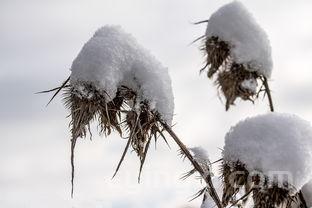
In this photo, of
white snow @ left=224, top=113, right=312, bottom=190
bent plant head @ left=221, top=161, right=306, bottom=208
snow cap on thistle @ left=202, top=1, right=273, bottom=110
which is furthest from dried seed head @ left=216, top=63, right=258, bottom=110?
bent plant head @ left=221, top=161, right=306, bottom=208

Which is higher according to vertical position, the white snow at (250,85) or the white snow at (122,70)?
the white snow at (122,70)

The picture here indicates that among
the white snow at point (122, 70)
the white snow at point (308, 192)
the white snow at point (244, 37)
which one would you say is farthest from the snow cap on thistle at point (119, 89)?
the white snow at point (308, 192)

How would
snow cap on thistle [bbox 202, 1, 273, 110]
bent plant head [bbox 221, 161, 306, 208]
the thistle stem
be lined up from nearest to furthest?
bent plant head [bbox 221, 161, 306, 208]
snow cap on thistle [bbox 202, 1, 273, 110]
the thistle stem

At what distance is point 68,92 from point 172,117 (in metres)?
0.47

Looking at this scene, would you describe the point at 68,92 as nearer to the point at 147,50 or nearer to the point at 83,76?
the point at 83,76

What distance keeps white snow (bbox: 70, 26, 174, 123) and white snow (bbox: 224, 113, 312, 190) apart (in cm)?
35

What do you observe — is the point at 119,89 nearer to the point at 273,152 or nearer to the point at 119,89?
the point at 119,89

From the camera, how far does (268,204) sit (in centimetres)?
260

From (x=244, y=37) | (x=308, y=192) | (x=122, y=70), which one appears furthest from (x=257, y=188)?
(x=122, y=70)

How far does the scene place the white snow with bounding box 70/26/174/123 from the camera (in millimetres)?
2785

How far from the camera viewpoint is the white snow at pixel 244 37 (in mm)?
2709

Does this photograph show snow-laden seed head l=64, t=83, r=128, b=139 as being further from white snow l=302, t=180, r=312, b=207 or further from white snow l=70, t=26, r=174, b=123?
white snow l=302, t=180, r=312, b=207

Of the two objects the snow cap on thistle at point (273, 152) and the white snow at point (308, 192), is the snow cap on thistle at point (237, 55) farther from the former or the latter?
the white snow at point (308, 192)

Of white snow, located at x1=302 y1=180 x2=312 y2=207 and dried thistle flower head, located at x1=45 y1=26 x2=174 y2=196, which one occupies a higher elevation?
dried thistle flower head, located at x1=45 y1=26 x2=174 y2=196
